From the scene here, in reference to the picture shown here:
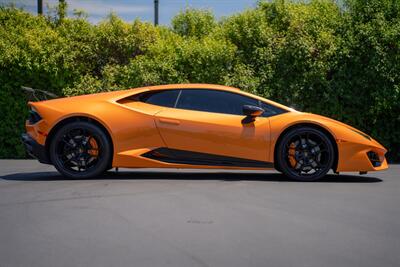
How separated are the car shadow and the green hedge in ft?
12.3

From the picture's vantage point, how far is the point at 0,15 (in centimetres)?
1564

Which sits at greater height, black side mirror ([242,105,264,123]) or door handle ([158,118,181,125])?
Result: black side mirror ([242,105,264,123])

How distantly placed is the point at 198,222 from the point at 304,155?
3307 millimetres

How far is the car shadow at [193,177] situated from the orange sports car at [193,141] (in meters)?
0.27

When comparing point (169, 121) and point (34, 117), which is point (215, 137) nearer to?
point (169, 121)

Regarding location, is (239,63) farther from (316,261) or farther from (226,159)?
(316,261)

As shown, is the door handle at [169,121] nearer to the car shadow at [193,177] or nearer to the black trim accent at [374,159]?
the car shadow at [193,177]

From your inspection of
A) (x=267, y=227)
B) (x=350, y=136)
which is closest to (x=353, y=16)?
(x=350, y=136)

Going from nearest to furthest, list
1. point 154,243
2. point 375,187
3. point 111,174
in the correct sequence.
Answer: point 154,243 → point 375,187 → point 111,174

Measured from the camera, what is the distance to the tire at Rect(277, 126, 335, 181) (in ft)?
29.2

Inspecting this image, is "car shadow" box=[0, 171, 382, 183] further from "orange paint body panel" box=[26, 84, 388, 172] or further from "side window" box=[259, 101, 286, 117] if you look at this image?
"side window" box=[259, 101, 286, 117]

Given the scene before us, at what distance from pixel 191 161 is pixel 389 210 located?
293 centimetres

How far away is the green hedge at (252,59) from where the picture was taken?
1323cm

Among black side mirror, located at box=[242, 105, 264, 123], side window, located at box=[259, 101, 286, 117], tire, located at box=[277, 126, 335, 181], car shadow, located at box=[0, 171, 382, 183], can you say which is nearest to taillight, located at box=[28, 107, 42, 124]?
car shadow, located at box=[0, 171, 382, 183]
